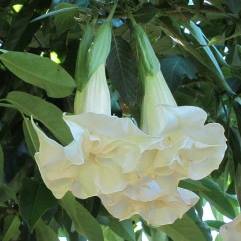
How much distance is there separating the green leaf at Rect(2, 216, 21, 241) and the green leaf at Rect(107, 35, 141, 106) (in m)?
0.38

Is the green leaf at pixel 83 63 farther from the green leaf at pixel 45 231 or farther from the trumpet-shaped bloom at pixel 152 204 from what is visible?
the green leaf at pixel 45 231

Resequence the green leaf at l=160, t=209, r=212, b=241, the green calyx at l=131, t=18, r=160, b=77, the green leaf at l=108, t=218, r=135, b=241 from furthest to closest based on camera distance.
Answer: the green leaf at l=108, t=218, r=135, b=241
the green leaf at l=160, t=209, r=212, b=241
the green calyx at l=131, t=18, r=160, b=77

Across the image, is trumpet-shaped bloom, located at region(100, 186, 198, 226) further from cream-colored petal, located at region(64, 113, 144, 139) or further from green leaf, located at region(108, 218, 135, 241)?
green leaf, located at region(108, 218, 135, 241)

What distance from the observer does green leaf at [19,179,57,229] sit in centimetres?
81

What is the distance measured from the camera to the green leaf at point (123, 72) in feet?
2.42

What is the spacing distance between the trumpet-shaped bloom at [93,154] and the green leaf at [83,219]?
26 centimetres

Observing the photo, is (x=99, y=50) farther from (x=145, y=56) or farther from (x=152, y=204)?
(x=152, y=204)

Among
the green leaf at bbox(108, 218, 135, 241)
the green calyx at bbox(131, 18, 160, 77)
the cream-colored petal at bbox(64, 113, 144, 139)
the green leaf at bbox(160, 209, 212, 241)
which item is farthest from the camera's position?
the green leaf at bbox(108, 218, 135, 241)

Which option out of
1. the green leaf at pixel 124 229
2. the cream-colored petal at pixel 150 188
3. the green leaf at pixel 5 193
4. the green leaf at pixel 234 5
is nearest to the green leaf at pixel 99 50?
the cream-colored petal at pixel 150 188

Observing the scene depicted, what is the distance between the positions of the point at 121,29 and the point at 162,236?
0.40 metres

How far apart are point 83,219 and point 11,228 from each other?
9.5 inches

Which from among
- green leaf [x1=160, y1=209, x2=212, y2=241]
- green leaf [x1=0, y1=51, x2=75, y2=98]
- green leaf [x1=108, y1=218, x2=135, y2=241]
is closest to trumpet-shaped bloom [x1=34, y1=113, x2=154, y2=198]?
green leaf [x1=0, y1=51, x2=75, y2=98]

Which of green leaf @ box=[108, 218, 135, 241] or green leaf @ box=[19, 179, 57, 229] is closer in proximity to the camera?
green leaf @ box=[19, 179, 57, 229]

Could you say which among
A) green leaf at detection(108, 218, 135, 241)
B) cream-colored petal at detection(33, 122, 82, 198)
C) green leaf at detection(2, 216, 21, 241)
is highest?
cream-colored petal at detection(33, 122, 82, 198)
